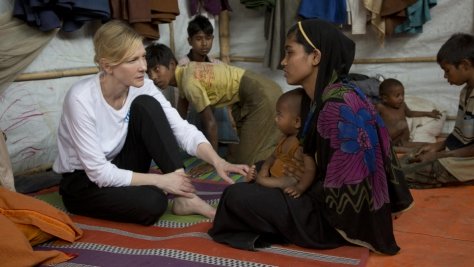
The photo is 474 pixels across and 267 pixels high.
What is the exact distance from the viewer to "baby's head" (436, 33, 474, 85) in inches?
83.0

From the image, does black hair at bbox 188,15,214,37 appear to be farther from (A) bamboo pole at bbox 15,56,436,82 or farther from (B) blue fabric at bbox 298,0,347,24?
(B) blue fabric at bbox 298,0,347,24

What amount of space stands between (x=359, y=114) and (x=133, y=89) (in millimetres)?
950

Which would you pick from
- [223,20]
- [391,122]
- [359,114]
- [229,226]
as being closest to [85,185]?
[229,226]

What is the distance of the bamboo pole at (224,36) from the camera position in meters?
4.09

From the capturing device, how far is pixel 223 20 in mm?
4094

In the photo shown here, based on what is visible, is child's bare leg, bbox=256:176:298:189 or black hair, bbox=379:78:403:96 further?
black hair, bbox=379:78:403:96

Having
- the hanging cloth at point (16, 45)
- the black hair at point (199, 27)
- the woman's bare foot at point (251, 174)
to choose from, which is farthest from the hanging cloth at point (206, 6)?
the woman's bare foot at point (251, 174)

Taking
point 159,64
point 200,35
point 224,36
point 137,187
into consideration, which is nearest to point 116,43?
point 137,187

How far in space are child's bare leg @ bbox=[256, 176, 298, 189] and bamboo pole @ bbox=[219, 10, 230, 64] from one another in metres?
2.63

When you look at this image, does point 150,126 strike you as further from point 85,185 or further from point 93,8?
point 93,8

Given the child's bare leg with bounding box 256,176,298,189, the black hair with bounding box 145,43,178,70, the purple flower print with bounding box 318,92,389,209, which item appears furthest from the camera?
the black hair with bounding box 145,43,178,70

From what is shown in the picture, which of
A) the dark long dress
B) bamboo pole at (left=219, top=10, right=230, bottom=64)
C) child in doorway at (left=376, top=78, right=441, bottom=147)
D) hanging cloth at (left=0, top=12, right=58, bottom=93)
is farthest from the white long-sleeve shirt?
bamboo pole at (left=219, top=10, right=230, bottom=64)

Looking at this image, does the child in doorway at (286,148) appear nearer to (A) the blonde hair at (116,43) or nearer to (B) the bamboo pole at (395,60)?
(A) the blonde hair at (116,43)

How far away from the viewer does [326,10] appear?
11.6ft
